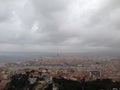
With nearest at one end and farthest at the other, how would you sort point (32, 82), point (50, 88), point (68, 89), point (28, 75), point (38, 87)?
point (68, 89) < point (50, 88) < point (38, 87) < point (32, 82) < point (28, 75)

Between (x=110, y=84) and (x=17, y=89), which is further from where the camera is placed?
(x=17, y=89)

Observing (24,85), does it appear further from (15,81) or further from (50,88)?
(50,88)

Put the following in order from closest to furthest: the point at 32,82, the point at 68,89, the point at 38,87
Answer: the point at 68,89, the point at 38,87, the point at 32,82

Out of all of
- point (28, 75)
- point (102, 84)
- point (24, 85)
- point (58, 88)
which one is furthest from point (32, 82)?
point (102, 84)

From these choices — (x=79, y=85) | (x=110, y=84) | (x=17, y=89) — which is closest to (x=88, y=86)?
(x=79, y=85)

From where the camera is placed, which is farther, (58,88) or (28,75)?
(28,75)

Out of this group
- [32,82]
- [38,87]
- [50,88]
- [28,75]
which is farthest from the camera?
[28,75]

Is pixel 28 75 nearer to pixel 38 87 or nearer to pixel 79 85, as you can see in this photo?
pixel 38 87

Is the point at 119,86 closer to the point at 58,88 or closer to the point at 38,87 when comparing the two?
the point at 58,88

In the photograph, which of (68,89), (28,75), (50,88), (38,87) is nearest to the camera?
(68,89)
